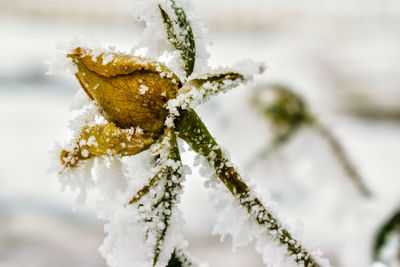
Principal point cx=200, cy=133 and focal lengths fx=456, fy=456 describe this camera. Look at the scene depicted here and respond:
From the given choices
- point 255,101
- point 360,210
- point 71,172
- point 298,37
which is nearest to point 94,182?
point 71,172

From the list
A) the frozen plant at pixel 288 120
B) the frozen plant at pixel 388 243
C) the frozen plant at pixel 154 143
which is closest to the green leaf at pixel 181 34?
the frozen plant at pixel 154 143

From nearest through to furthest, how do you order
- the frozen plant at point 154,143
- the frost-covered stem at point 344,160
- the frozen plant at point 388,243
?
the frozen plant at point 154,143 < the frozen plant at point 388,243 < the frost-covered stem at point 344,160

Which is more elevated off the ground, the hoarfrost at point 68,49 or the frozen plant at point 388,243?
the hoarfrost at point 68,49

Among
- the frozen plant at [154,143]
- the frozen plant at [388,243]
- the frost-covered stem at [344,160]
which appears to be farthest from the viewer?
the frost-covered stem at [344,160]

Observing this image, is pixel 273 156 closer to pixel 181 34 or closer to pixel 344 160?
pixel 344 160

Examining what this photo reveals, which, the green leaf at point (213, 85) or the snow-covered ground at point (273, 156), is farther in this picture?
the snow-covered ground at point (273, 156)

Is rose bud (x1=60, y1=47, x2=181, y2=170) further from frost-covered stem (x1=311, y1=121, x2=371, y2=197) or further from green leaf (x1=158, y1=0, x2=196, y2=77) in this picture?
frost-covered stem (x1=311, y1=121, x2=371, y2=197)

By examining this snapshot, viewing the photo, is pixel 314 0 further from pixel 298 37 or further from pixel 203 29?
pixel 203 29

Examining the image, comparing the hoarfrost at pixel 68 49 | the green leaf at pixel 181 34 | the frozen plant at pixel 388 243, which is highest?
the hoarfrost at pixel 68 49

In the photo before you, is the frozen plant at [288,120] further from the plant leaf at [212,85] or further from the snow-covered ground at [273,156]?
the plant leaf at [212,85]
